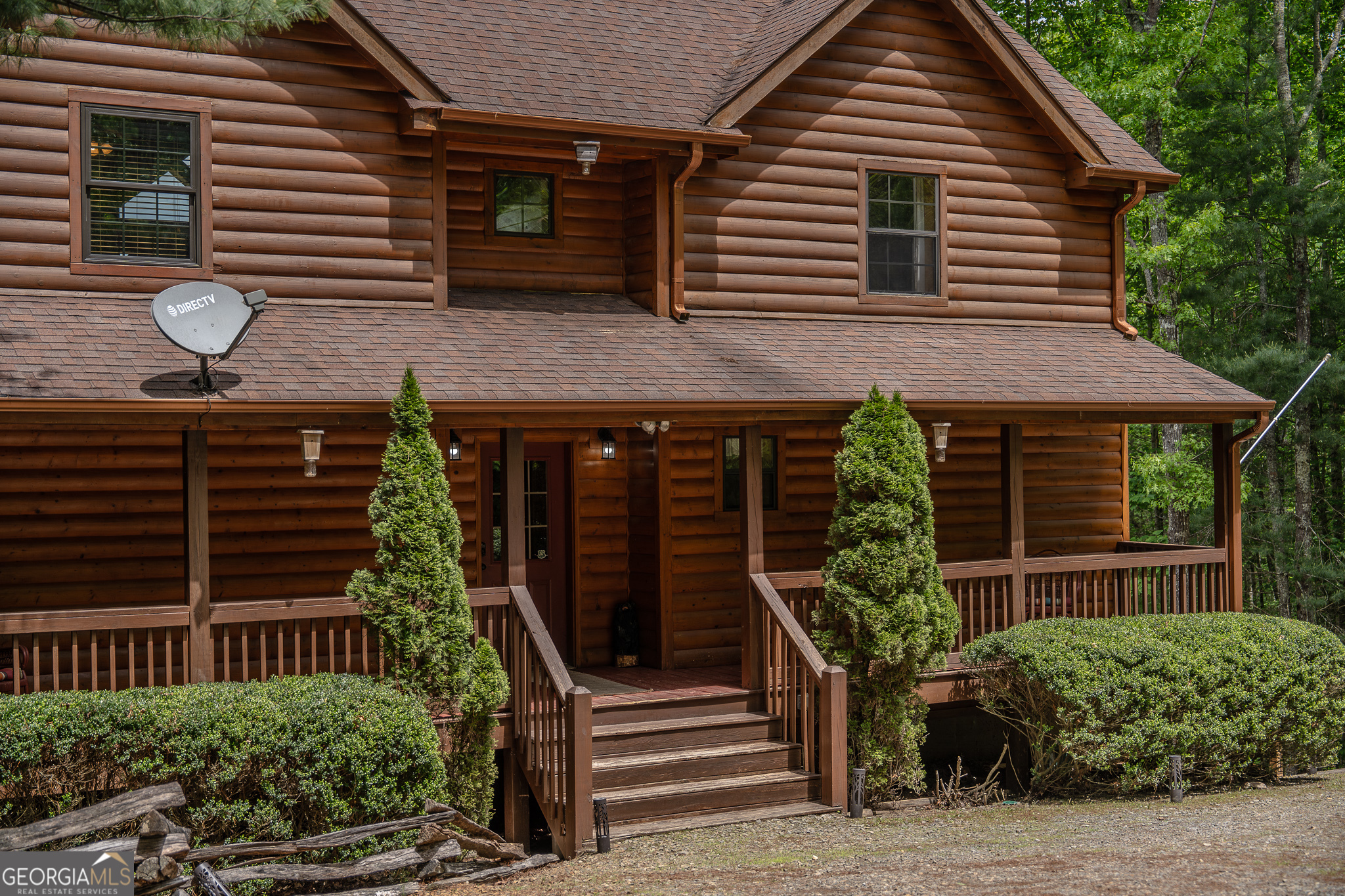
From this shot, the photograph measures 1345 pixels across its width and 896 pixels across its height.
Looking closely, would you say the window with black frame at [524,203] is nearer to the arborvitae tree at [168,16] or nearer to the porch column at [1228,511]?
the arborvitae tree at [168,16]

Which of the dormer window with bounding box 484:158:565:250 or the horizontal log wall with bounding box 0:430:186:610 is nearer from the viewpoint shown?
the horizontal log wall with bounding box 0:430:186:610

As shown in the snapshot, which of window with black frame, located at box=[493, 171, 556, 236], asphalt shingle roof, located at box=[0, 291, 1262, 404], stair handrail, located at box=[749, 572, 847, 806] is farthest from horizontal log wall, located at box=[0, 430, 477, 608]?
stair handrail, located at box=[749, 572, 847, 806]

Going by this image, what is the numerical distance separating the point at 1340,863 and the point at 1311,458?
16.3 m

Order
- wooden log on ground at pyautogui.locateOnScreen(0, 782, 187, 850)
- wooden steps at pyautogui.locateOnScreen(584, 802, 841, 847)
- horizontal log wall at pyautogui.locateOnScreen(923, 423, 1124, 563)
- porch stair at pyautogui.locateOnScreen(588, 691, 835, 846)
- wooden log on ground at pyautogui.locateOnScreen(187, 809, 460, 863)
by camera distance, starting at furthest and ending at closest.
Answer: horizontal log wall at pyautogui.locateOnScreen(923, 423, 1124, 563) → porch stair at pyautogui.locateOnScreen(588, 691, 835, 846) → wooden steps at pyautogui.locateOnScreen(584, 802, 841, 847) → wooden log on ground at pyautogui.locateOnScreen(187, 809, 460, 863) → wooden log on ground at pyautogui.locateOnScreen(0, 782, 187, 850)

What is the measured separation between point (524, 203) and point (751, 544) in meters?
Result: 4.10

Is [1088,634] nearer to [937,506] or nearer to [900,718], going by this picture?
[900,718]

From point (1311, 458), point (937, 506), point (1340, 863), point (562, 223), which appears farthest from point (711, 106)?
point (1311, 458)

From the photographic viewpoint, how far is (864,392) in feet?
33.7

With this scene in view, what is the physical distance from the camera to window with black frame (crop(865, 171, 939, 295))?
12492 mm

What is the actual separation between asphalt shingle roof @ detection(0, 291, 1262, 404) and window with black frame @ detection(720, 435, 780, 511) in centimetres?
121

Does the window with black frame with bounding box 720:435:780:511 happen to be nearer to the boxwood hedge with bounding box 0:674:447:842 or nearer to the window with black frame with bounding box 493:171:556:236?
the window with black frame with bounding box 493:171:556:236

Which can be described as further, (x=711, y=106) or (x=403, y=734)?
(x=711, y=106)

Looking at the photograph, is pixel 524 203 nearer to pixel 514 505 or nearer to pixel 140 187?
pixel 140 187

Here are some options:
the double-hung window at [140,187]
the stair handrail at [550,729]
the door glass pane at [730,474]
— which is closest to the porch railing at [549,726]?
the stair handrail at [550,729]
